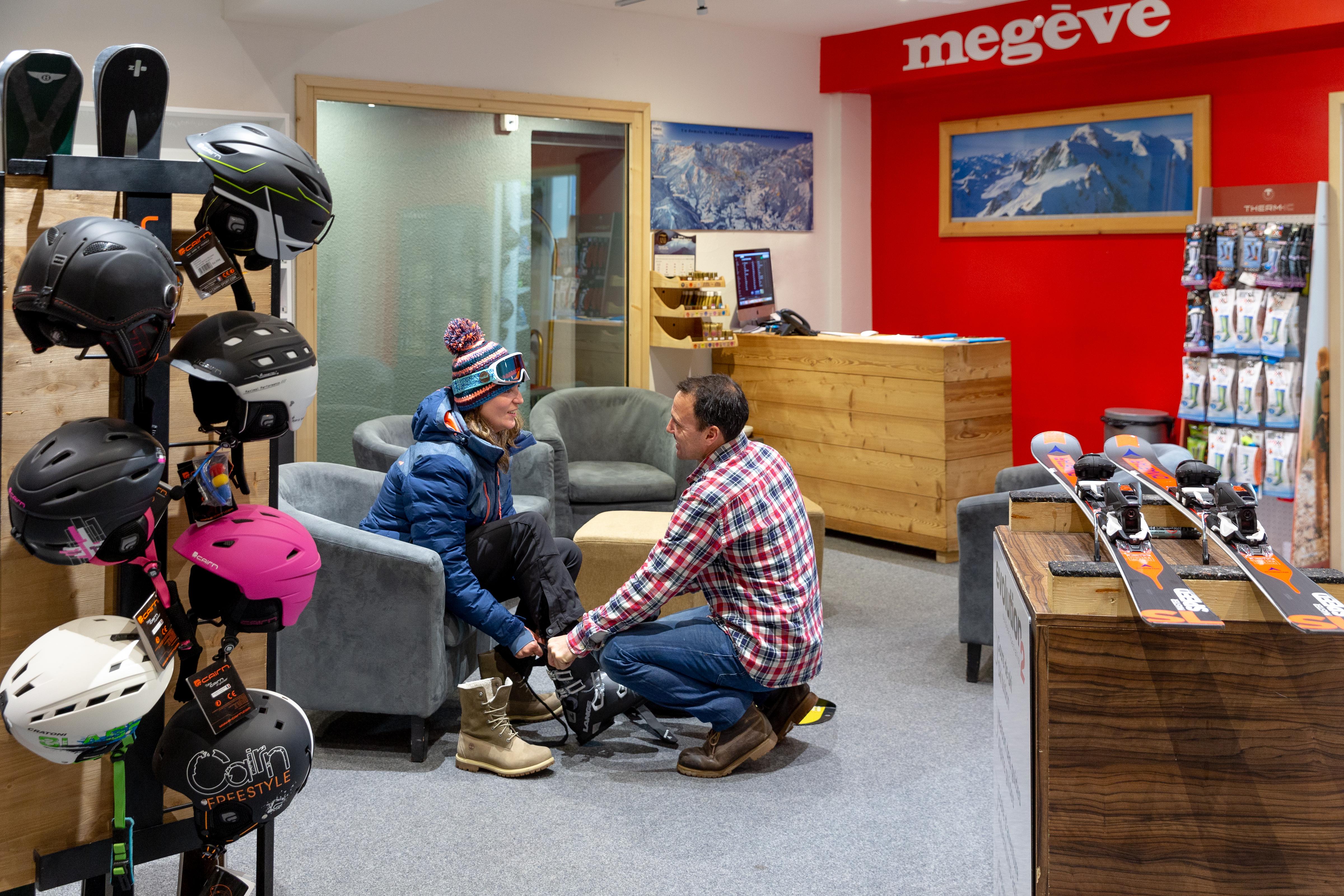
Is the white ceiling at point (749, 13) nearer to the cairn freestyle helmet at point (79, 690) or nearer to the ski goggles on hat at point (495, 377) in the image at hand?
the ski goggles on hat at point (495, 377)

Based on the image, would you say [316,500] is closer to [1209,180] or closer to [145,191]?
[145,191]

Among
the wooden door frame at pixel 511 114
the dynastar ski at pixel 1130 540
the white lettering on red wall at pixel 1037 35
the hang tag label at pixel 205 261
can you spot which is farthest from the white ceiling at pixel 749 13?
the dynastar ski at pixel 1130 540

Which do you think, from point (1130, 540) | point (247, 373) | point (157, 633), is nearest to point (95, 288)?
point (247, 373)

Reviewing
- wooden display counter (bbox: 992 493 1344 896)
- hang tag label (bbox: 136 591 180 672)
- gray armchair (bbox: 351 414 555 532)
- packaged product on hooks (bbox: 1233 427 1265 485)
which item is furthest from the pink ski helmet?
packaged product on hooks (bbox: 1233 427 1265 485)

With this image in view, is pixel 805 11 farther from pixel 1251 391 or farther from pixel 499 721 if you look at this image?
pixel 499 721

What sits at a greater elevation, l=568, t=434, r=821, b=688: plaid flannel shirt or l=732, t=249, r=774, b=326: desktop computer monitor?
l=732, t=249, r=774, b=326: desktop computer monitor

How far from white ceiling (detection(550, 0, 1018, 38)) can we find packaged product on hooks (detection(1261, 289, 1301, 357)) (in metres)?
2.25

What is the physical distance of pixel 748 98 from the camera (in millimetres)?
7258

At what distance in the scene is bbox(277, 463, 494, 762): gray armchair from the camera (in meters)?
3.42

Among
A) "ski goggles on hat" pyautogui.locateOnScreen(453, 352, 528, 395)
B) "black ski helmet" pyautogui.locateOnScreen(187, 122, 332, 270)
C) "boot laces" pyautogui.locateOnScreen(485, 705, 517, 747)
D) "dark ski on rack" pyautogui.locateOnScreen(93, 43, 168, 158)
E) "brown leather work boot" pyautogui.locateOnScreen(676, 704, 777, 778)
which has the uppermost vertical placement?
"dark ski on rack" pyautogui.locateOnScreen(93, 43, 168, 158)

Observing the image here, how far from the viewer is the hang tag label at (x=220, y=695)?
2018 millimetres

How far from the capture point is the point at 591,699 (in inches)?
144

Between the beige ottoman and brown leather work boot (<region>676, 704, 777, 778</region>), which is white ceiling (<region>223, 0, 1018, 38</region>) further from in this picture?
brown leather work boot (<region>676, 704, 777, 778</region>)

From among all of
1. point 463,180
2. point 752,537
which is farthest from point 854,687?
point 463,180
